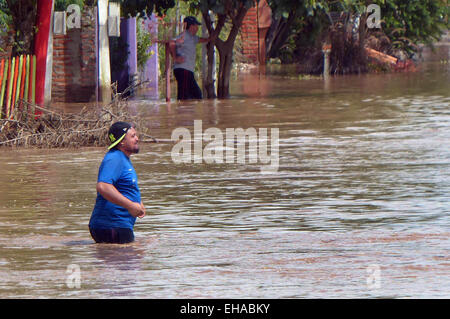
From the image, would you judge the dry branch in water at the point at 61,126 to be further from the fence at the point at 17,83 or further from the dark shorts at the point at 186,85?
the dark shorts at the point at 186,85

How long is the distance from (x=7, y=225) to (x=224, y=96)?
48.4 feet

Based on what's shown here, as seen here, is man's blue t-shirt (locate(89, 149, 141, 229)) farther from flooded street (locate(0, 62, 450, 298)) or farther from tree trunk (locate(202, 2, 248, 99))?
tree trunk (locate(202, 2, 248, 99))

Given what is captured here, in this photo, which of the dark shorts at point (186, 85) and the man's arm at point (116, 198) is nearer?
the man's arm at point (116, 198)

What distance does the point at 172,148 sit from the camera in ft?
50.0

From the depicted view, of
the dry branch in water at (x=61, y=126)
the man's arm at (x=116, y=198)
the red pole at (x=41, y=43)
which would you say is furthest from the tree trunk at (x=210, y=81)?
the man's arm at (x=116, y=198)

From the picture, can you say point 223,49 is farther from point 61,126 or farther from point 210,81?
point 61,126

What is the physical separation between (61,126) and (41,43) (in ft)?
4.77

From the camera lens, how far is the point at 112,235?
841 cm

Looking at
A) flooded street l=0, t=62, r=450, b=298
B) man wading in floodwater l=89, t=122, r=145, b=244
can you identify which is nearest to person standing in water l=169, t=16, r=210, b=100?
flooded street l=0, t=62, r=450, b=298

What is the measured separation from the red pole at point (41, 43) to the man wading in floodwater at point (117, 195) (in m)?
7.97

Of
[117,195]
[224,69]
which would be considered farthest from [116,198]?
[224,69]

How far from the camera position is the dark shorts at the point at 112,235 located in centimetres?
840
